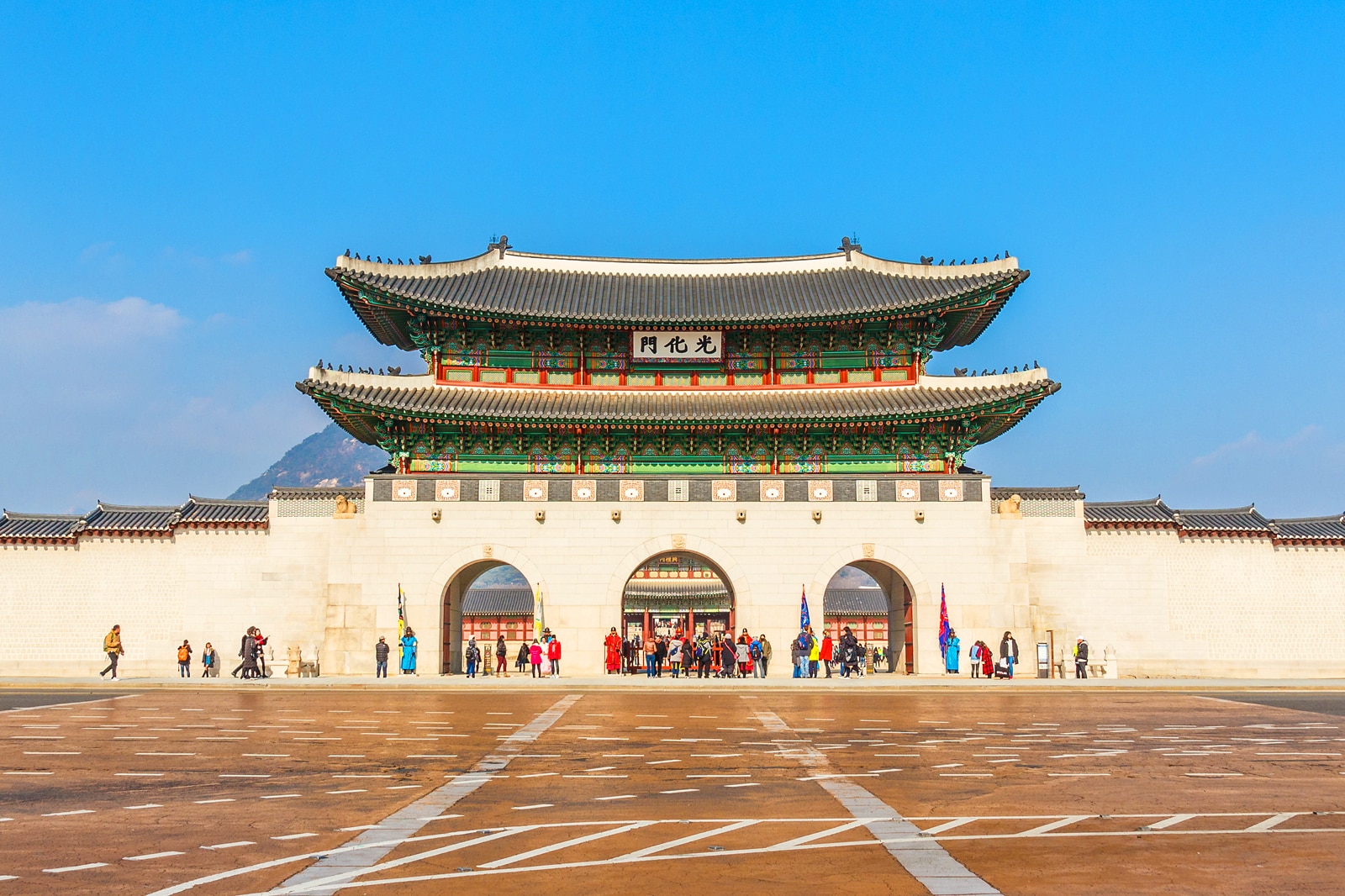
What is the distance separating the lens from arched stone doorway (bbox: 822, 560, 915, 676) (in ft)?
131

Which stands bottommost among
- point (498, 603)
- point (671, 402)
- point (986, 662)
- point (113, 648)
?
point (986, 662)

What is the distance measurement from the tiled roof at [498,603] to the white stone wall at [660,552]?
27705mm

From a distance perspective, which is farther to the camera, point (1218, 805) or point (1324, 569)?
point (1324, 569)

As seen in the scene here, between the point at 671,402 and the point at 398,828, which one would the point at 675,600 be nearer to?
the point at 671,402

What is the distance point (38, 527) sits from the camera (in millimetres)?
39125

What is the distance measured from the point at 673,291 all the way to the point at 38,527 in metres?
24.1

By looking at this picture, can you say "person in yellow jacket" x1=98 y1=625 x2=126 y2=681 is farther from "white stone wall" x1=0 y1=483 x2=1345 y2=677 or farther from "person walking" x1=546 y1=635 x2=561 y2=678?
"person walking" x1=546 y1=635 x2=561 y2=678

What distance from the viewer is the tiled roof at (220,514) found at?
38656 millimetres

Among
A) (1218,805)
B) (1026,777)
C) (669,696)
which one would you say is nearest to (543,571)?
(669,696)

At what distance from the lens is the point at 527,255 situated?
45.7 meters

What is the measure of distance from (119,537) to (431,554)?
10828mm

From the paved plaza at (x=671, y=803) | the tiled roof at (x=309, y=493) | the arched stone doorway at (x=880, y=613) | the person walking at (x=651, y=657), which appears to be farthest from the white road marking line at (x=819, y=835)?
the tiled roof at (x=309, y=493)

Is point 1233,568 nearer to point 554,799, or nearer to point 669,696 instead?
point 669,696

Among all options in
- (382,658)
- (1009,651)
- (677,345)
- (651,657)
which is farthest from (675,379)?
(1009,651)
